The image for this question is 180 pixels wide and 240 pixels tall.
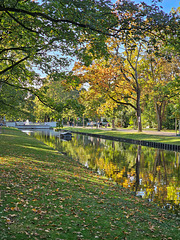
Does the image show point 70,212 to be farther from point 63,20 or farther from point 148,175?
point 148,175

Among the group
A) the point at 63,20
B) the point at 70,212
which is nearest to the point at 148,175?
the point at 70,212

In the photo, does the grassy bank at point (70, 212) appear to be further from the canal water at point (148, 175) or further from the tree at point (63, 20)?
the tree at point (63, 20)

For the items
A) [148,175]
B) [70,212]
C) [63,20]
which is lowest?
[148,175]

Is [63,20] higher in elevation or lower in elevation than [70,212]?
higher

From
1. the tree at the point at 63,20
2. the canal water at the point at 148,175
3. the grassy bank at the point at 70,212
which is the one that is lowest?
the canal water at the point at 148,175

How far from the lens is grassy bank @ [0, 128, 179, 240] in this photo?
18.0 feet

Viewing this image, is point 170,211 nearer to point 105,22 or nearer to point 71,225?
point 71,225

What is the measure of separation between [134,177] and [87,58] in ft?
26.5

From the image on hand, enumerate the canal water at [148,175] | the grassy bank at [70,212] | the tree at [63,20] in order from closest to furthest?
the grassy bank at [70,212]
the tree at [63,20]
the canal water at [148,175]

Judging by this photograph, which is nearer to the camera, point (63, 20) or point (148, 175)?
point (63, 20)

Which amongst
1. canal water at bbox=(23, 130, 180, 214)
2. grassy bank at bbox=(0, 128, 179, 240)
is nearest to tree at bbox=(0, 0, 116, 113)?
grassy bank at bbox=(0, 128, 179, 240)

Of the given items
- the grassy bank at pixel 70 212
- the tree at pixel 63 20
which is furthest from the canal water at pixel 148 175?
the tree at pixel 63 20

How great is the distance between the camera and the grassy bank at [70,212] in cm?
550

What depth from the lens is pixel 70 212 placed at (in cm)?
679
